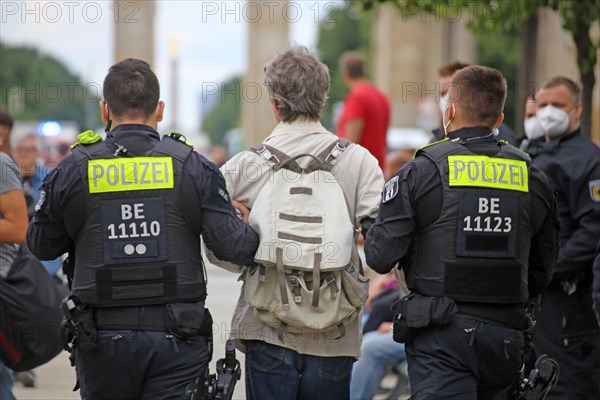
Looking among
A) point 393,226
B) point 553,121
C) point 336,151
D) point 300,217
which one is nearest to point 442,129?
point 553,121

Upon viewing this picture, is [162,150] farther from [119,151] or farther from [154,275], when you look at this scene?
[154,275]

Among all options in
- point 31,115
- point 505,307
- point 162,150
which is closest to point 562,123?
point 505,307

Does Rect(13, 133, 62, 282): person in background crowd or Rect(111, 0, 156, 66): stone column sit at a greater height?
Rect(111, 0, 156, 66): stone column

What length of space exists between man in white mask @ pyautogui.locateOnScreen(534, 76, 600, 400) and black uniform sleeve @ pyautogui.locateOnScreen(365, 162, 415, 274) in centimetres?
200

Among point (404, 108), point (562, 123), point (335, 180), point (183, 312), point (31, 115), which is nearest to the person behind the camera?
point (183, 312)

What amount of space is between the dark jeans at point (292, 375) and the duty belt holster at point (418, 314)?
395 mm

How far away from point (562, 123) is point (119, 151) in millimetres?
3314

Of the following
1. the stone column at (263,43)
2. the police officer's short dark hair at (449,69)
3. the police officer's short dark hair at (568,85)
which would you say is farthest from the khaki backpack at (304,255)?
the stone column at (263,43)

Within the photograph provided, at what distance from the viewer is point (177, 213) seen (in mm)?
5348

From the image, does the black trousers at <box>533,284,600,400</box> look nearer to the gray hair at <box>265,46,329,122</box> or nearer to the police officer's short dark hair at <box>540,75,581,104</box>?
the police officer's short dark hair at <box>540,75,581,104</box>

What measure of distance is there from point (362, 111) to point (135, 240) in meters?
6.95

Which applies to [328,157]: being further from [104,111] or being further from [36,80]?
[36,80]

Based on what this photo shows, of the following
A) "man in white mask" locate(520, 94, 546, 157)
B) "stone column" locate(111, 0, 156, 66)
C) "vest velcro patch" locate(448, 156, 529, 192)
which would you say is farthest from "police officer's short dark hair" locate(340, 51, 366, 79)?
"stone column" locate(111, 0, 156, 66)

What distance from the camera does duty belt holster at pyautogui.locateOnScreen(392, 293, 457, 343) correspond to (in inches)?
212
